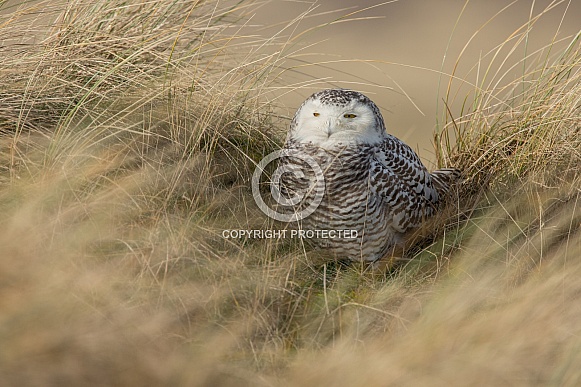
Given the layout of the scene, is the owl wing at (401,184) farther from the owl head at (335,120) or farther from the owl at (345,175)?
the owl head at (335,120)

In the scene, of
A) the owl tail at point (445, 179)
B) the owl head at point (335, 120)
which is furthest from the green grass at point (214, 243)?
the owl head at point (335, 120)

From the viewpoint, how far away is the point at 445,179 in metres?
Result: 3.72

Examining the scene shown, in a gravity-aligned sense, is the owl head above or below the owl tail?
above

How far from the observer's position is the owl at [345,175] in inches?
123

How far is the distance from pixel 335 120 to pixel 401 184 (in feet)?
1.51

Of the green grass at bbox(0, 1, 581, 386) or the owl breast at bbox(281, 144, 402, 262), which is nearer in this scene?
the green grass at bbox(0, 1, 581, 386)

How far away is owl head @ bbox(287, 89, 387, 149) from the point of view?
10.1 feet

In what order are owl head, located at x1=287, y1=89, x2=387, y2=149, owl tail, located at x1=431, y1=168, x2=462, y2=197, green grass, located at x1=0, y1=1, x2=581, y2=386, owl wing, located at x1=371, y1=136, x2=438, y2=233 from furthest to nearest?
owl tail, located at x1=431, y1=168, x2=462, y2=197
owl wing, located at x1=371, y1=136, x2=438, y2=233
owl head, located at x1=287, y1=89, x2=387, y2=149
green grass, located at x1=0, y1=1, x2=581, y2=386

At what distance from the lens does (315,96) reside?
123 inches

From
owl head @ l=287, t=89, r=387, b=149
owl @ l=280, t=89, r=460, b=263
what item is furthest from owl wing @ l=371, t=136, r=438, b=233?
owl head @ l=287, t=89, r=387, b=149

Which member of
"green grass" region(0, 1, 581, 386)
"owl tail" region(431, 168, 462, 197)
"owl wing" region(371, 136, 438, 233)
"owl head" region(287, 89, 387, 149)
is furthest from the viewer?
"owl tail" region(431, 168, 462, 197)

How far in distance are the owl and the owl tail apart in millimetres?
418

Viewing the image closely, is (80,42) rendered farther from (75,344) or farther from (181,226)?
(75,344)

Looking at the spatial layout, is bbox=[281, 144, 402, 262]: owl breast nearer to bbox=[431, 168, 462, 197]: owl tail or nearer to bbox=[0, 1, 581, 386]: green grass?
bbox=[0, 1, 581, 386]: green grass
